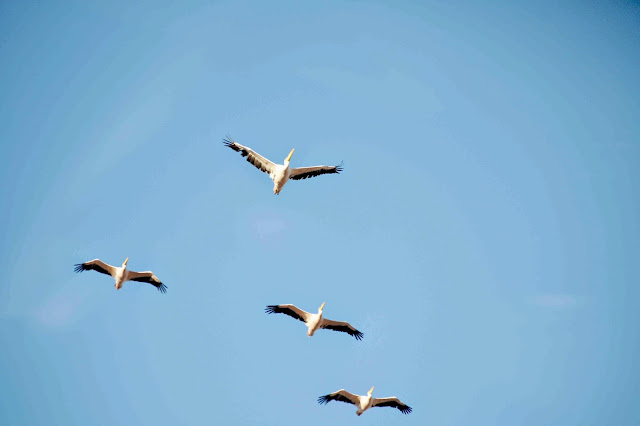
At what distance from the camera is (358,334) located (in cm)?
3706

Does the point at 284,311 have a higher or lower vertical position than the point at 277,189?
lower

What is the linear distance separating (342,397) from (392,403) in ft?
8.98

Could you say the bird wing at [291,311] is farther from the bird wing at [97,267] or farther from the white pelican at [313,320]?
the bird wing at [97,267]

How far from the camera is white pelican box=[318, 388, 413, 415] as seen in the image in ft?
120

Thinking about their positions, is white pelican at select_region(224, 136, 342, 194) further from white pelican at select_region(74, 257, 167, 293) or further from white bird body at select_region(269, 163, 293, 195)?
white pelican at select_region(74, 257, 167, 293)

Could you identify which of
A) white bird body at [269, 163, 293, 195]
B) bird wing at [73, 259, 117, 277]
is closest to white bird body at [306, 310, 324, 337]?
white bird body at [269, 163, 293, 195]

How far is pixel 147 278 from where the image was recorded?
3888 cm

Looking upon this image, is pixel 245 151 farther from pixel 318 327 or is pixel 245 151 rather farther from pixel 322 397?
pixel 322 397

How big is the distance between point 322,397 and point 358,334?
3496mm

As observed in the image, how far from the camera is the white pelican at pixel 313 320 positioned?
36.2 metres

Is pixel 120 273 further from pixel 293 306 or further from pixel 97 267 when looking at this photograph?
pixel 293 306

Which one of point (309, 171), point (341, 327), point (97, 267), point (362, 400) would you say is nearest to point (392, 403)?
point (362, 400)

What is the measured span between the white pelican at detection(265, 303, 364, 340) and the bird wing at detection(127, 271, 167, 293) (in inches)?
262

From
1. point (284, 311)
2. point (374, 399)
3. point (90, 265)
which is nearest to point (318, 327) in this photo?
point (284, 311)
